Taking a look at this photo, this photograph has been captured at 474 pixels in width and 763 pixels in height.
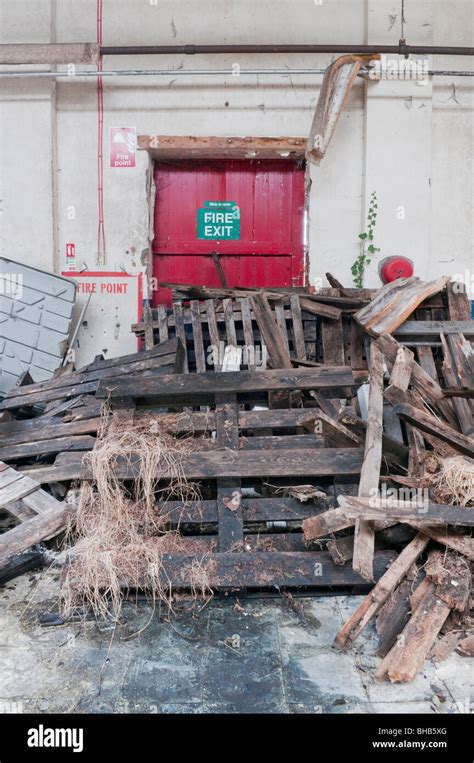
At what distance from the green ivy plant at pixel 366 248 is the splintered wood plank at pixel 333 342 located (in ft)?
6.30

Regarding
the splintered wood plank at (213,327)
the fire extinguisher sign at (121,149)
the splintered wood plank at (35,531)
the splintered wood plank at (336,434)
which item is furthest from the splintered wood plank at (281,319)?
the fire extinguisher sign at (121,149)

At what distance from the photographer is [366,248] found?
702 centimetres

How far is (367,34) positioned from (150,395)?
5.67 m

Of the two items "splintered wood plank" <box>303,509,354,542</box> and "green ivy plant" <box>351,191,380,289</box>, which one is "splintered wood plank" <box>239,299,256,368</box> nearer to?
"splintered wood plank" <box>303,509,354,542</box>

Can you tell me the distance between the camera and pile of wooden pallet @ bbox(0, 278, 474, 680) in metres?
3.19

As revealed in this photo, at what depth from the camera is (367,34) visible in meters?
6.88

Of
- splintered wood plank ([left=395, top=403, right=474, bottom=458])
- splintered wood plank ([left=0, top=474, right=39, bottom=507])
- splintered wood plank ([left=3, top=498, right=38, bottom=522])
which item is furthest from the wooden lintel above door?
splintered wood plank ([left=3, top=498, right=38, bottom=522])

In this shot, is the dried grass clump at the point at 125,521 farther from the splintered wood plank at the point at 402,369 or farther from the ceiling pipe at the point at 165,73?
the ceiling pipe at the point at 165,73

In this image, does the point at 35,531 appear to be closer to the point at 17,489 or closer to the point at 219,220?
the point at 17,489

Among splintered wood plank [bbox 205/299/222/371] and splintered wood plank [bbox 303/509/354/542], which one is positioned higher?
splintered wood plank [bbox 205/299/222/371]

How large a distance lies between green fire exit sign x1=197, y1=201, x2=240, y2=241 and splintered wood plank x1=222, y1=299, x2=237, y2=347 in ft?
6.95

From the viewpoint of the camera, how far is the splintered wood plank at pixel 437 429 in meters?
3.57

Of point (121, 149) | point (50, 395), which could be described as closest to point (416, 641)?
point (50, 395)

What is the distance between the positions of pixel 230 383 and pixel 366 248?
381 centimetres
